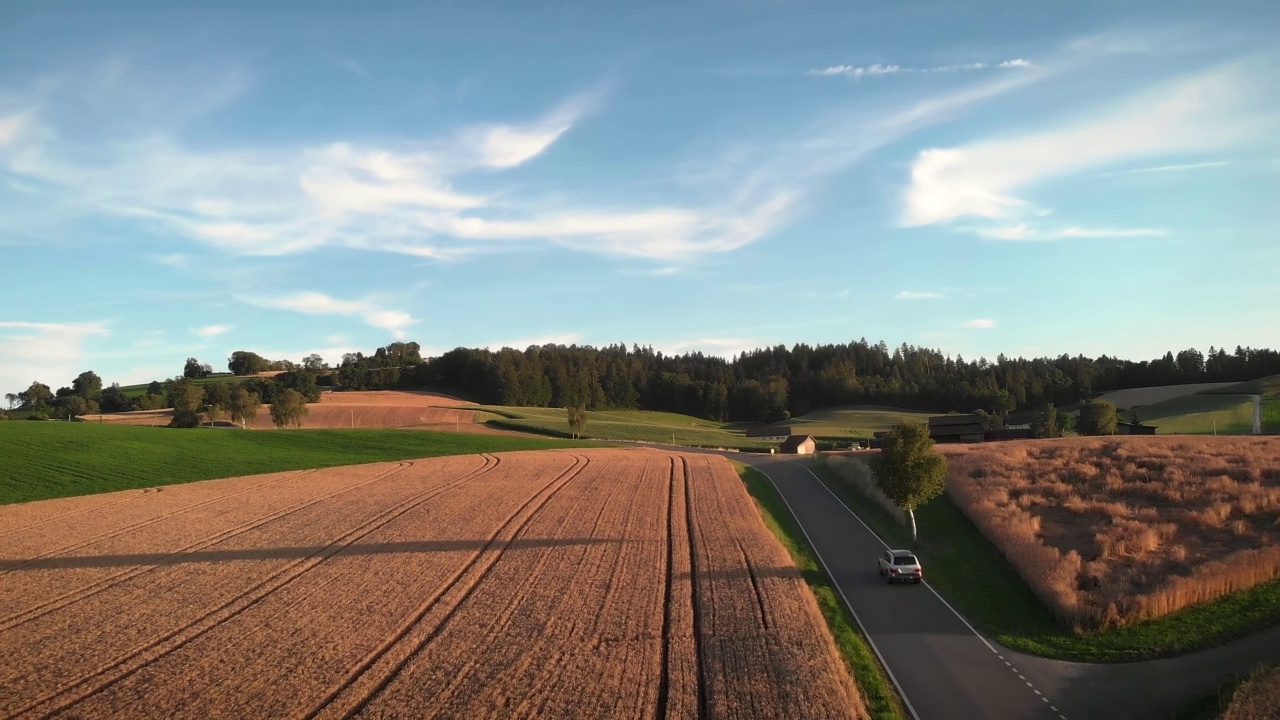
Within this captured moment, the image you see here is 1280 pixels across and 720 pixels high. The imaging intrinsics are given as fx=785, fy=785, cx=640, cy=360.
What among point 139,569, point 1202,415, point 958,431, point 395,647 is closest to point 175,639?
point 395,647

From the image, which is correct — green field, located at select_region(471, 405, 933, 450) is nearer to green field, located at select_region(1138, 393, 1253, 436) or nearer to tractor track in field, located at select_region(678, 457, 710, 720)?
green field, located at select_region(1138, 393, 1253, 436)

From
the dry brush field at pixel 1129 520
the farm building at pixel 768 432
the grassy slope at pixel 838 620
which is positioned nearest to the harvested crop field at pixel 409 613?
the grassy slope at pixel 838 620

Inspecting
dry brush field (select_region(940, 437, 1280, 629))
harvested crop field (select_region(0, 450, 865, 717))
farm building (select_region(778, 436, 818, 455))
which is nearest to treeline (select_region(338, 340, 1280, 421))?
farm building (select_region(778, 436, 818, 455))

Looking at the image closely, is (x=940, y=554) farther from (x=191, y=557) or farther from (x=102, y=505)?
(x=102, y=505)

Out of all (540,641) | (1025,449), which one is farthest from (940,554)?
(1025,449)

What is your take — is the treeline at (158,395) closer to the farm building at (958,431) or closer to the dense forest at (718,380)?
the dense forest at (718,380)

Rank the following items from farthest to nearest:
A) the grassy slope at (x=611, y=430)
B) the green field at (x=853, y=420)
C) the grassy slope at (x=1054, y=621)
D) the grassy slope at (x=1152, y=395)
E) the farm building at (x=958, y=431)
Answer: the green field at (x=853, y=420), the grassy slope at (x=1152, y=395), the grassy slope at (x=611, y=430), the farm building at (x=958, y=431), the grassy slope at (x=1054, y=621)
